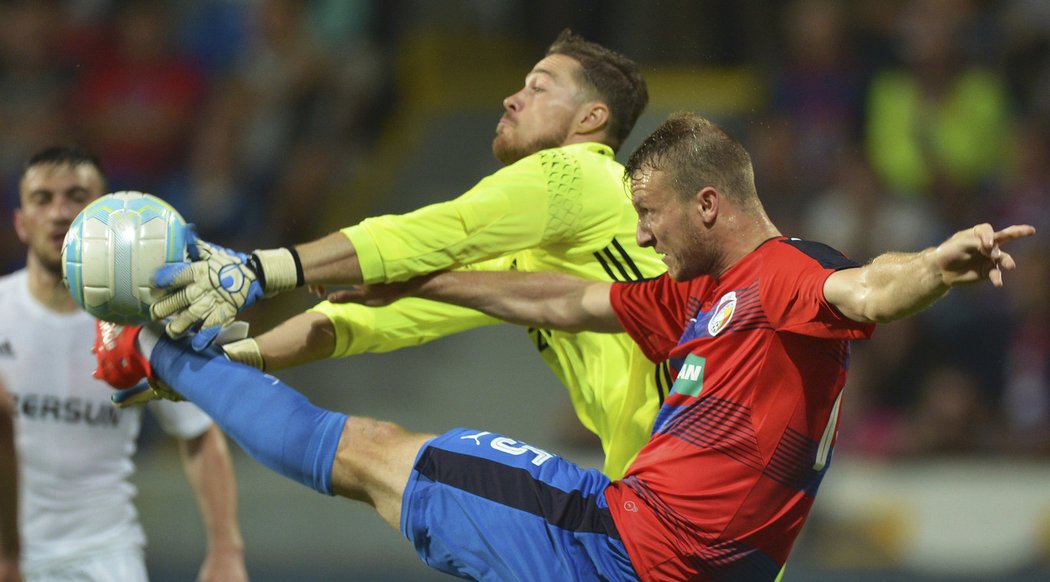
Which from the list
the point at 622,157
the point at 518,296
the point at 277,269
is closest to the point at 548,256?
the point at 518,296

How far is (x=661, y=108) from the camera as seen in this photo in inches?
348

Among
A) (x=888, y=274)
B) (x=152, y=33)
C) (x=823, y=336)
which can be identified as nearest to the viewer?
(x=888, y=274)

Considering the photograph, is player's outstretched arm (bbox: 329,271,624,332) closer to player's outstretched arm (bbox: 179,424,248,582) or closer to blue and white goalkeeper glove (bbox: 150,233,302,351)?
blue and white goalkeeper glove (bbox: 150,233,302,351)

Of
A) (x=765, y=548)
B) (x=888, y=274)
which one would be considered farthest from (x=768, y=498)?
(x=888, y=274)

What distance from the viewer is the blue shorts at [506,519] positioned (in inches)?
147

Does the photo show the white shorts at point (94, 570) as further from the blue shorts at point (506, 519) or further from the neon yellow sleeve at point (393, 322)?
the blue shorts at point (506, 519)

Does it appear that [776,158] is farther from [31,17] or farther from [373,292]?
[31,17]

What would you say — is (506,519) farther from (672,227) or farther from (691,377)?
(672,227)

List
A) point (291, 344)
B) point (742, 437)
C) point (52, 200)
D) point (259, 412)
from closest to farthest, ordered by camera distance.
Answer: point (742, 437), point (259, 412), point (291, 344), point (52, 200)

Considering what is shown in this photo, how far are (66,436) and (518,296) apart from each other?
1887 mm

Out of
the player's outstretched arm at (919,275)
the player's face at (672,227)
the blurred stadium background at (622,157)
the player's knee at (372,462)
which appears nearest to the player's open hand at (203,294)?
the player's knee at (372,462)

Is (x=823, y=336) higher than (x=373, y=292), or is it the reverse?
(x=823, y=336)

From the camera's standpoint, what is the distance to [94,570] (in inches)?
201

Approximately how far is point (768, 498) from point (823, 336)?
50 centimetres
